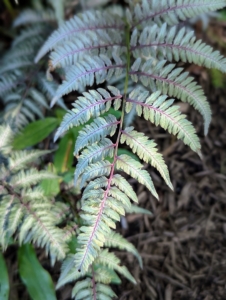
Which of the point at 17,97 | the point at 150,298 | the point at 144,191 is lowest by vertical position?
the point at 150,298

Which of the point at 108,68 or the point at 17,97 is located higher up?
the point at 108,68

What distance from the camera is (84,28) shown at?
1.76 meters

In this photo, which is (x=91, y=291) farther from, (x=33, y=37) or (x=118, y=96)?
(x=33, y=37)

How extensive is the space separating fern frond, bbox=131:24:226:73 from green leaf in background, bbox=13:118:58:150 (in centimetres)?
59

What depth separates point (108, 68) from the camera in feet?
5.13

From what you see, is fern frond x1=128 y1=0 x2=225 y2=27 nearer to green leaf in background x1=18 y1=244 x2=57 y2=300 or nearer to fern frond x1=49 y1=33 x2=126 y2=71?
fern frond x1=49 y1=33 x2=126 y2=71

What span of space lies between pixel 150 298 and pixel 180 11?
1367 mm

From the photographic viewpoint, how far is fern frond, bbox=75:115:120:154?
52.4 inches

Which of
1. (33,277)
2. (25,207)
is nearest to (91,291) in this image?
(33,277)

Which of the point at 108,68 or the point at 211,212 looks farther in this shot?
the point at 211,212

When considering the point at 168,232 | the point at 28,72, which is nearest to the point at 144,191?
the point at 168,232

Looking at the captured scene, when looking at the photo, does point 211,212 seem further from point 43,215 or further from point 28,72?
point 28,72

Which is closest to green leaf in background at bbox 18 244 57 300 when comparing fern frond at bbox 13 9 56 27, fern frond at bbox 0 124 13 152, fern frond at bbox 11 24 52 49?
fern frond at bbox 0 124 13 152

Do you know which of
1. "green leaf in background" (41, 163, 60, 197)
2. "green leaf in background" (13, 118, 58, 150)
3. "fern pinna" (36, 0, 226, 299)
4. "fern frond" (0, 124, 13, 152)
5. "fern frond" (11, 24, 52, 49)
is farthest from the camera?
"fern frond" (11, 24, 52, 49)
